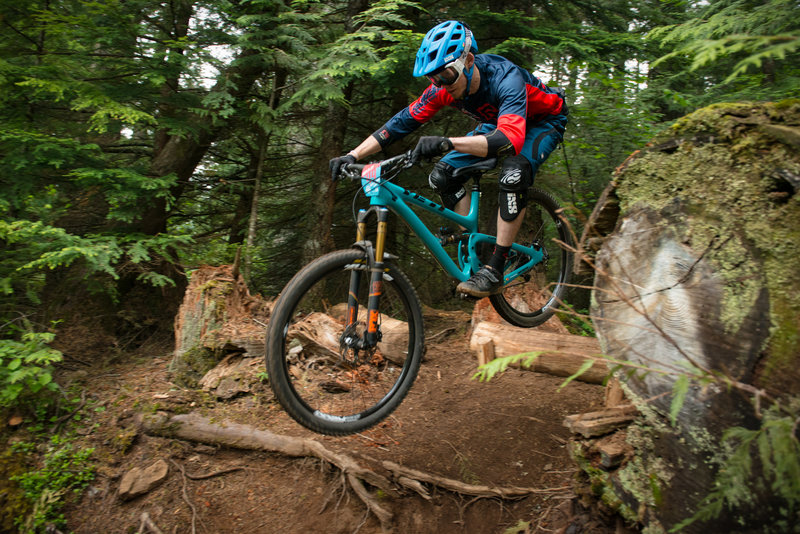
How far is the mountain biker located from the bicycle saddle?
2.5 inches

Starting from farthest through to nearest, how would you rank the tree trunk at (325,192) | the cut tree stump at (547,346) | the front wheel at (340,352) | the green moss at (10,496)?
the tree trunk at (325,192), the cut tree stump at (547,346), the green moss at (10,496), the front wheel at (340,352)

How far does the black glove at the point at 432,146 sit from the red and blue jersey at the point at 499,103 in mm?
495

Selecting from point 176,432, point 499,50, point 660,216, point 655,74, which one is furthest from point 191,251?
point 655,74

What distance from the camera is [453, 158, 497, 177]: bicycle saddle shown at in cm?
331

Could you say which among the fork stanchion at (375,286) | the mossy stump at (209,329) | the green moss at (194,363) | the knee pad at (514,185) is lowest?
the green moss at (194,363)

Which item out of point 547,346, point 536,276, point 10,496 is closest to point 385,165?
point 547,346

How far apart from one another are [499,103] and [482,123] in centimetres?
50

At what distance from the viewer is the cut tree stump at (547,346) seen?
3.56m

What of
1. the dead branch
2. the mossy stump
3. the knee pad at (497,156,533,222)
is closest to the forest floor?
the dead branch

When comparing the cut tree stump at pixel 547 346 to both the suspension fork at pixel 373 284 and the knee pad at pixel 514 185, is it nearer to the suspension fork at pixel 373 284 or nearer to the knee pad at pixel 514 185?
the knee pad at pixel 514 185

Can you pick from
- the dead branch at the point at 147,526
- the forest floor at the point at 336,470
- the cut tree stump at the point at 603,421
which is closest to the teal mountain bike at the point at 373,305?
the forest floor at the point at 336,470

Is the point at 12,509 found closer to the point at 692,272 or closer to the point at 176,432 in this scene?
the point at 176,432

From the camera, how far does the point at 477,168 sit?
135 inches

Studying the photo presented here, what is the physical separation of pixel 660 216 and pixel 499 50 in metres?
3.54
